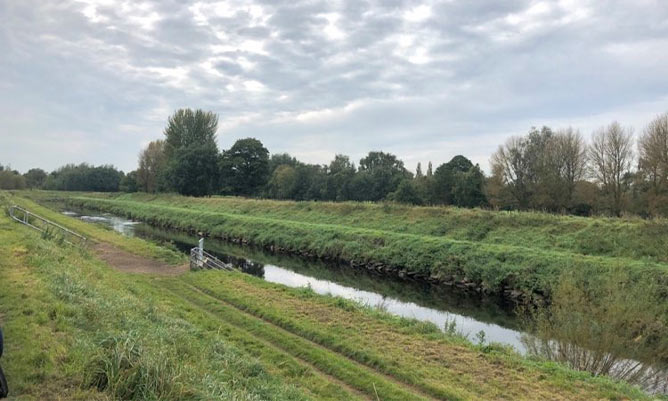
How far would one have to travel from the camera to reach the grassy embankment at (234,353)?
5207mm

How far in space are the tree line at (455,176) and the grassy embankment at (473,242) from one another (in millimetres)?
8811

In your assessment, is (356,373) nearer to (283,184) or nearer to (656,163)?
(656,163)

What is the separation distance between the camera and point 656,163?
34.1 meters

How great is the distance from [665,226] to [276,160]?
97.3 meters

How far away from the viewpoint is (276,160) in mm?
112438

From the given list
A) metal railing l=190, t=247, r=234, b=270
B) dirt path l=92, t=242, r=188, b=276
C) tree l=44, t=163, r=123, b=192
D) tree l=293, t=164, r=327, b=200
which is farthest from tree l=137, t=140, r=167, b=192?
metal railing l=190, t=247, r=234, b=270

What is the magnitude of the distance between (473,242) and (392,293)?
7.08 m

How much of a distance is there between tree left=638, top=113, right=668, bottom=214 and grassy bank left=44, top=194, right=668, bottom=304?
13.3 metres

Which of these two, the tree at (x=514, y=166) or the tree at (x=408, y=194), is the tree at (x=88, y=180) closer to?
the tree at (x=408, y=194)

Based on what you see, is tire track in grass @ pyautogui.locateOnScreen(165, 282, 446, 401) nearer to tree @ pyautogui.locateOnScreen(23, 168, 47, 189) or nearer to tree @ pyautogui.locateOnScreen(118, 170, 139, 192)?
tree @ pyautogui.locateOnScreen(118, 170, 139, 192)

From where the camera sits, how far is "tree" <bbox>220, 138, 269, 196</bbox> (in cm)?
7694

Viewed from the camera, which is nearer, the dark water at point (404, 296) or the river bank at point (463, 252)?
the dark water at point (404, 296)

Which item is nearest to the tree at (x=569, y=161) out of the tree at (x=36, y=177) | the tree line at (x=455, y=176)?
the tree line at (x=455, y=176)

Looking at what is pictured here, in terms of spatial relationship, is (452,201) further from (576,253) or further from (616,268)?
(616,268)
